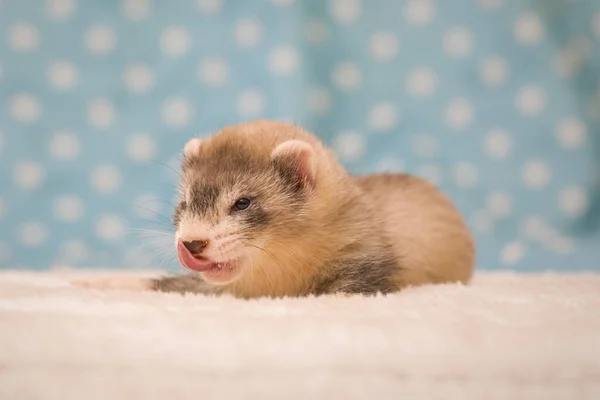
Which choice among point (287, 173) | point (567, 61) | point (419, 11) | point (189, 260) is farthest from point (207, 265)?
point (567, 61)

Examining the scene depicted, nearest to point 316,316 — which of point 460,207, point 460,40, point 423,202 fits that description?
point 423,202

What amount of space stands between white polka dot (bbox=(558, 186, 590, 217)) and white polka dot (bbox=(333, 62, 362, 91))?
23.0 inches

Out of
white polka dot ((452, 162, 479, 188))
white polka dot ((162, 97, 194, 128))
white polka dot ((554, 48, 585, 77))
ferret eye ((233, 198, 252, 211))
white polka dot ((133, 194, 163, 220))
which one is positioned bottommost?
ferret eye ((233, 198, 252, 211))

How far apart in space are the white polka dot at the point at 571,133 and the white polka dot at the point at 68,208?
1207 mm

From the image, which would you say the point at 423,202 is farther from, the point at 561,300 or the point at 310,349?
the point at 310,349

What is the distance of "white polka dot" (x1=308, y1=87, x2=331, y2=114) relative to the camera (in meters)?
1.60

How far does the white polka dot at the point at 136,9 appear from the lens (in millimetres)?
1592

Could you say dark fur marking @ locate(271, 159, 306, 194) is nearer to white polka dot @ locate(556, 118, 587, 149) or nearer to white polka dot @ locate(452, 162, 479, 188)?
white polka dot @ locate(452, 162, 479, 188)

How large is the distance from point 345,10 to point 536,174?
63 cm

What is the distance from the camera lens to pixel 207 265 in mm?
762

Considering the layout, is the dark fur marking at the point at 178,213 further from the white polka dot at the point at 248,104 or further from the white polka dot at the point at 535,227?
the white polka dot at the point at 535,227

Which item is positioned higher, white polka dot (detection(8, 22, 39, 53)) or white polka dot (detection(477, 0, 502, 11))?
white polka dot (detection(477, 0, 502, 11))

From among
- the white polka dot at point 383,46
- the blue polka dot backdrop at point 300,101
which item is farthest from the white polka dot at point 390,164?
the white polka dot at point 383,46

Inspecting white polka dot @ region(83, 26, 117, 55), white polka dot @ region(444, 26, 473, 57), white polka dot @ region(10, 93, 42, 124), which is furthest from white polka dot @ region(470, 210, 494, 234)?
white polka dot @ region(10, 93, 42, 124)
